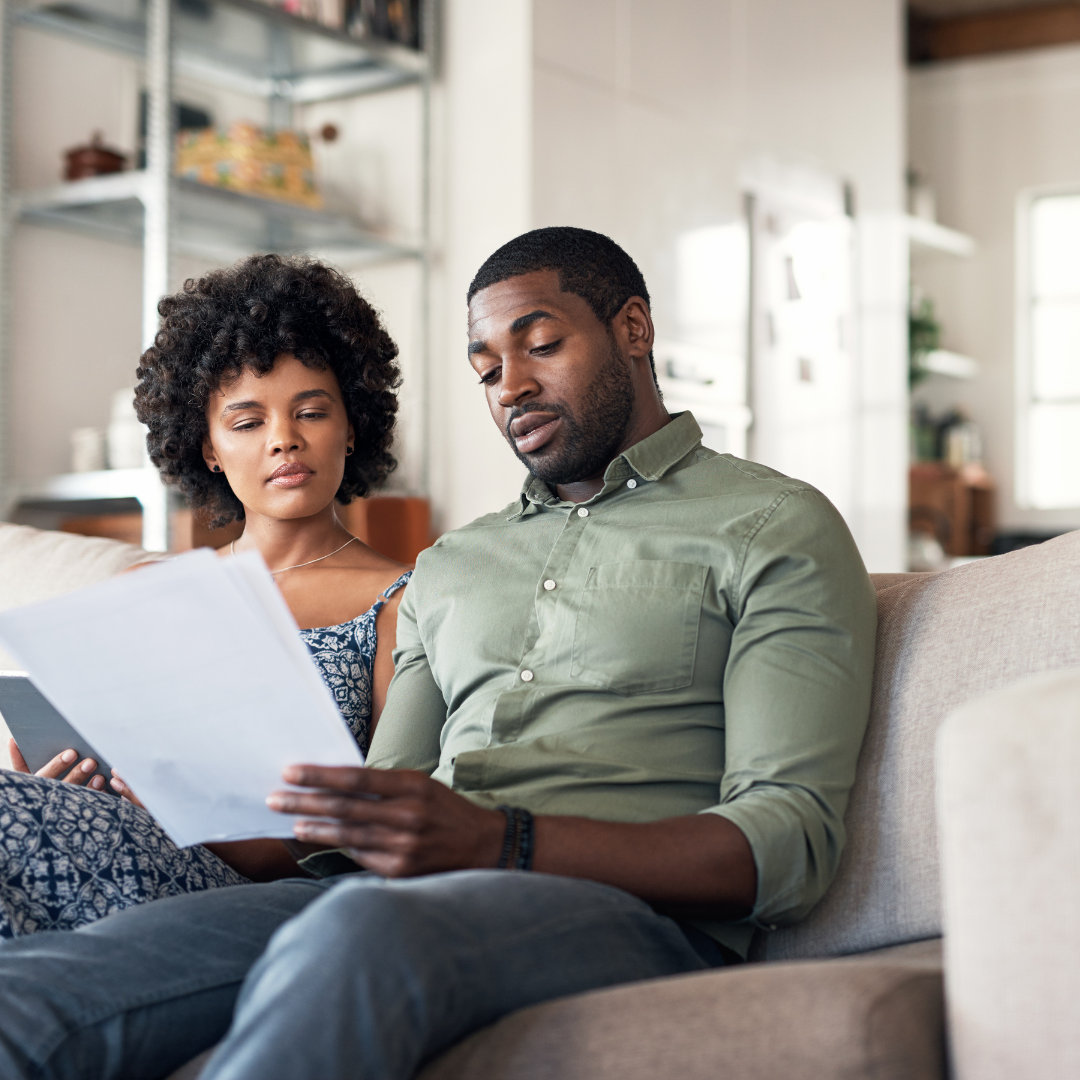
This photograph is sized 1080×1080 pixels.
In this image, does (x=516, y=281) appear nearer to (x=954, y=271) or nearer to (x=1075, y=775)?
(x=1075, y=775)

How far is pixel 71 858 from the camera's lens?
1.18 meters

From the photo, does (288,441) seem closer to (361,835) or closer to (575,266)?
(575,266)

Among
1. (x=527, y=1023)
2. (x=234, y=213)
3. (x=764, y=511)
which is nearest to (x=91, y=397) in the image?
(x=234, y=213)

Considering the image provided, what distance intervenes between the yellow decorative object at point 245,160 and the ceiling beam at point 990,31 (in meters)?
3.72

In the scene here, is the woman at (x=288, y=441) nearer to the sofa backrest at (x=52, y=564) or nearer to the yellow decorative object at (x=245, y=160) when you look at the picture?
the sofa backrest at (x=52, y=564)

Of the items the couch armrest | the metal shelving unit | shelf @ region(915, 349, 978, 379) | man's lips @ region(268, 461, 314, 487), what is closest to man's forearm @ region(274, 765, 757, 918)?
the couch armrest

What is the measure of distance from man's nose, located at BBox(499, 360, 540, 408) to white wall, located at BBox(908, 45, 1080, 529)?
15.8 ft

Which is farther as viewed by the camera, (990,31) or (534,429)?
(990,31)

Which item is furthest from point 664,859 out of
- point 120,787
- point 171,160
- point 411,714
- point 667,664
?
point 171,160

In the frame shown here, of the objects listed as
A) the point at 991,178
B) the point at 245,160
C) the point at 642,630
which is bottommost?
the point at 642,630

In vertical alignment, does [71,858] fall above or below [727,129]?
below

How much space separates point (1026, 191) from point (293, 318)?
4841mm

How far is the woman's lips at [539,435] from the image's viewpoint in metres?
1.44

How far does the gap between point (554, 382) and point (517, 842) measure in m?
0.55
